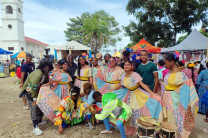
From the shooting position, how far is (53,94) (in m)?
3.72

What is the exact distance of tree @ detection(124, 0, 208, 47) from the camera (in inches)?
503

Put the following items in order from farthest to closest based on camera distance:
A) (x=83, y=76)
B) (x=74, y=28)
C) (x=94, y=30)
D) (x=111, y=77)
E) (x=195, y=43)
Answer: (x=74, y=28) < (x=94, y=30) < (x=195, y=43) < (x=83, y=76) < (x=111, y=77)

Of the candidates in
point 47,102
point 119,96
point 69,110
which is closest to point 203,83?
point 119,96

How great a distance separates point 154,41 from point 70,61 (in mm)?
12132

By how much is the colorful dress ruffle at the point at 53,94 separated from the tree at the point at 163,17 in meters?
12.1

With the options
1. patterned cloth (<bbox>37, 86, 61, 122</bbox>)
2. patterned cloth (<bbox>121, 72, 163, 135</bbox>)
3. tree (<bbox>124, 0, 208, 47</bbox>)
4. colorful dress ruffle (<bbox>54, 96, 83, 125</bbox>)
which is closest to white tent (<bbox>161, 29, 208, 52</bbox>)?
tree (<bbox>124, 0, 208, 47</bbox>)

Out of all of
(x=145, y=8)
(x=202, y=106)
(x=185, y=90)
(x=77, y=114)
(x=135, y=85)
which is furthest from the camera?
(x=145, y=8)

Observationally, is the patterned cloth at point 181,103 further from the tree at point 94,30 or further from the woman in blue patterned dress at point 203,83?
the tree at point 94,30

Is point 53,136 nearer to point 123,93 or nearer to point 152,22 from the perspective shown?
point 123,93

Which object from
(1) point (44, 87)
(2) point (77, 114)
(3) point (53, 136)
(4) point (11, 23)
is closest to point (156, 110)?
(2) point (77, 114)

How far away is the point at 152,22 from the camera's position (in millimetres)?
14273

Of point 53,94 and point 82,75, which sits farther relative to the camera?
point 82,75

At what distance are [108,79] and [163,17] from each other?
1275 centimetres

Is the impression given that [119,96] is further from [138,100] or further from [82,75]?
[82,75]
